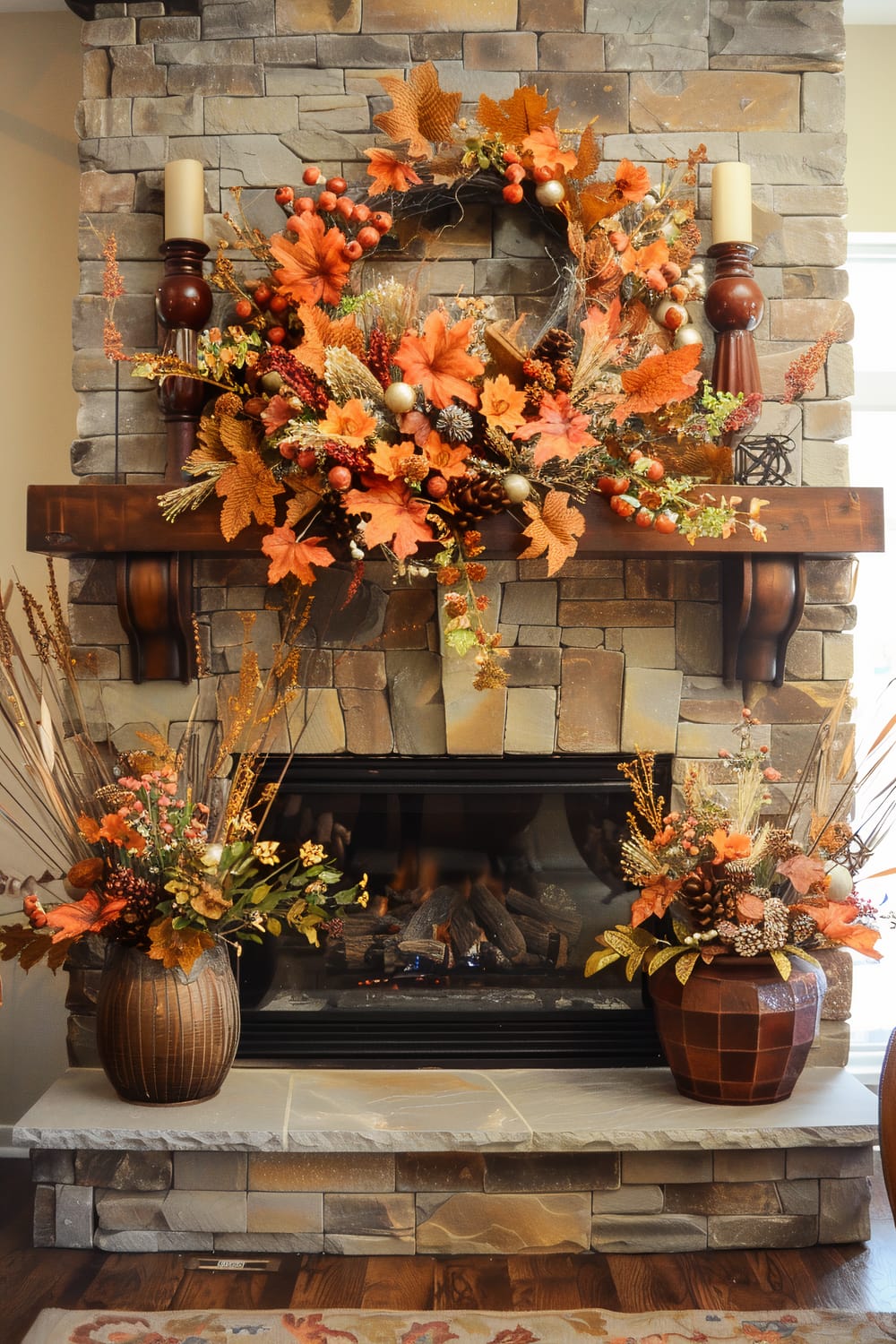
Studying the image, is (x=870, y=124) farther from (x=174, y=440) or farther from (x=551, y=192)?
(x=174, y=440)

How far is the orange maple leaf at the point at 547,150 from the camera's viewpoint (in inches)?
89.9

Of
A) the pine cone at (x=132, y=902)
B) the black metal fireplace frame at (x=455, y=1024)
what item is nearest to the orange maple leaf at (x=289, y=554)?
the black metal fireplace frame at (x=455, y=1024)

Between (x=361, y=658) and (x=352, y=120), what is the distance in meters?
1.17

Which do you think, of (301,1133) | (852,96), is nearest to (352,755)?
(301,1133)

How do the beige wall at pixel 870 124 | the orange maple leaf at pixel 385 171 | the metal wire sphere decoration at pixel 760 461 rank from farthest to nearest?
the beige wall at pixel 870 124, the metal wire sphere decoration at pixel 760 461, the orange maple leaf at pixel 385 171

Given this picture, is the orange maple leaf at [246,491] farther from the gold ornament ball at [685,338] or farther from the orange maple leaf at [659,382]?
the gold ornament ball at [685,338]

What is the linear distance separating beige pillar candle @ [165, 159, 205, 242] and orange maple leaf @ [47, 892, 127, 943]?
4.50ft

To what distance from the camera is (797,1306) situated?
1.96 metres

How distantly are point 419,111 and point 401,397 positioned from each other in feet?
2.19

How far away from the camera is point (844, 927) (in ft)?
6.91

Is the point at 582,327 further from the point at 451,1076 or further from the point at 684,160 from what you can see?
the point at 451,1076

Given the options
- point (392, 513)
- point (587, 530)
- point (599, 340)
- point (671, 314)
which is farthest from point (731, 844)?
point (671, 314)

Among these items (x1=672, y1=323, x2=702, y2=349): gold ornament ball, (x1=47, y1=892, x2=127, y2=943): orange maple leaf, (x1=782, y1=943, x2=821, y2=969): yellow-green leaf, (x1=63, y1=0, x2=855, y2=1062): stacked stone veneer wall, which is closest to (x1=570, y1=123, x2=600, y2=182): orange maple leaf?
(x1=63, y1=0, x2=855, y2=1062): stacked stone veneer wall

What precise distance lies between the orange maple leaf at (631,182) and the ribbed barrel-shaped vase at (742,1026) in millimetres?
1554
